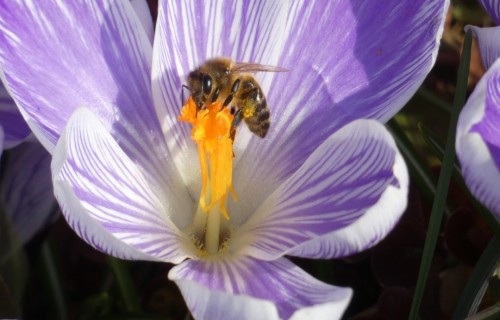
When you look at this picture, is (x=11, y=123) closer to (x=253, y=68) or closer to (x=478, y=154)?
(x=253, y=68)

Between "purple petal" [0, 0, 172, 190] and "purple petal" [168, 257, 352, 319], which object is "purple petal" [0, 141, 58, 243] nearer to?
"purple petal" [0, 0, 172, 190]

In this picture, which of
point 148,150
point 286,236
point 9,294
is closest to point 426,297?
point 286,236

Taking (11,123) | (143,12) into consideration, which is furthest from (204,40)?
(11,123)

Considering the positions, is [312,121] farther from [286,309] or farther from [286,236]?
[286,309]

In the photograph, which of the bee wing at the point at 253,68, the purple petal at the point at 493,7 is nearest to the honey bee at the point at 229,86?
the bee wing at the point at 253,68

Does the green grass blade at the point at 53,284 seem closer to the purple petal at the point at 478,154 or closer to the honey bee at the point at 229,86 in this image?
the honey bee at the point at 229,86

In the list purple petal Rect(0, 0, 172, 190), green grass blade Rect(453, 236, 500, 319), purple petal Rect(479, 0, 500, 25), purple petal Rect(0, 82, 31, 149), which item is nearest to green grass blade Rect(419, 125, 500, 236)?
green grass blade Rect(453, 236, 500, 319)
